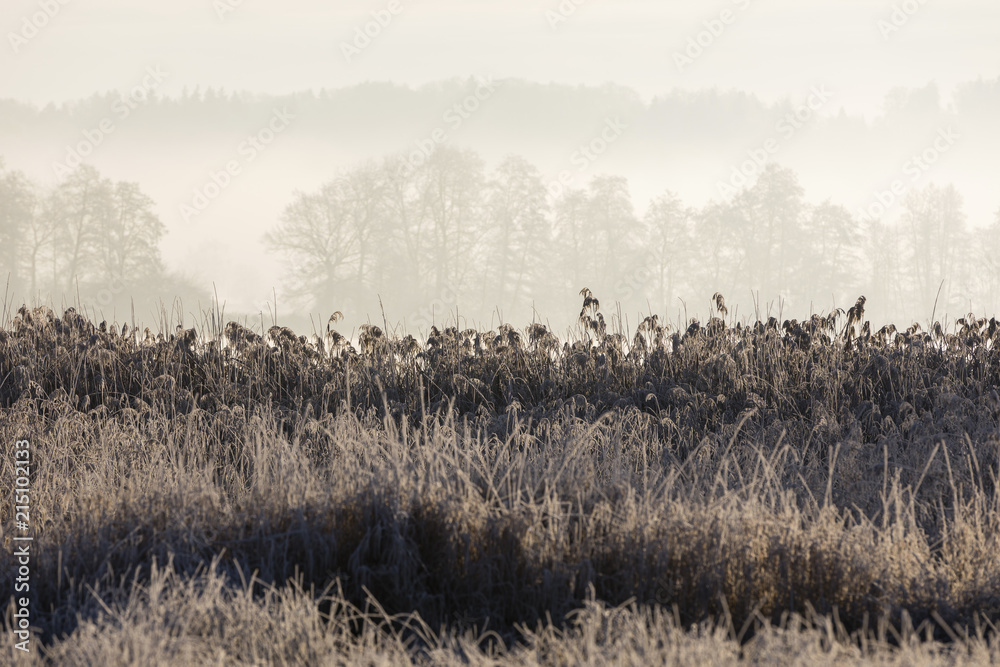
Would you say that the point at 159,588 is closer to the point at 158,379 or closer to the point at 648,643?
the point at 648,643

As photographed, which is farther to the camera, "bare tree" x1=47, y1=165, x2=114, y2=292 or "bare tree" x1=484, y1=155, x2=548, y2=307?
"bare tree" x1=484, y1=155, x2=548, y2=307

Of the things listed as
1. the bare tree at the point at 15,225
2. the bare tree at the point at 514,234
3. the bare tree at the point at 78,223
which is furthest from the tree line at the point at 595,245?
the bare tree at the point at 15,225

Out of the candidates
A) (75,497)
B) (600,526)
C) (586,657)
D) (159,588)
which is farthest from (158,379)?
(586,657)

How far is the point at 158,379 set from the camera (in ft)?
21.7

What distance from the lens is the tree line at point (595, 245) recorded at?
156 feet

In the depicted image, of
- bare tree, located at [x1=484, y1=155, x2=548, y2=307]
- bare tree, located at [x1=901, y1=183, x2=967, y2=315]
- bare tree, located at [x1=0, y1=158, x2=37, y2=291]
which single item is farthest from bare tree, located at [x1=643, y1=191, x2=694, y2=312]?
bare tree, located at [x1=0, y1=158, x2=37, y2=291]

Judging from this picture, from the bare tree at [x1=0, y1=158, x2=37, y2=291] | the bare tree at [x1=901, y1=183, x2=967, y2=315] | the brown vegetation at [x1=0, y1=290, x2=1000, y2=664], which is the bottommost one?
the brown vegetation at [x1=0, y1=290, x2=1000, y2=664]

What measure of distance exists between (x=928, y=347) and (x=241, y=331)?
7.07 metres

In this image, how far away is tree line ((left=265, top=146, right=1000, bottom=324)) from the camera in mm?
47625

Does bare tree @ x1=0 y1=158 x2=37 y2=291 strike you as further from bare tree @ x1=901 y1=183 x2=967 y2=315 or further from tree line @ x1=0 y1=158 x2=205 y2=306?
bare tree @ x1=901 y1=183 x2=967 y2=315

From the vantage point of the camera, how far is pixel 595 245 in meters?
52.5
